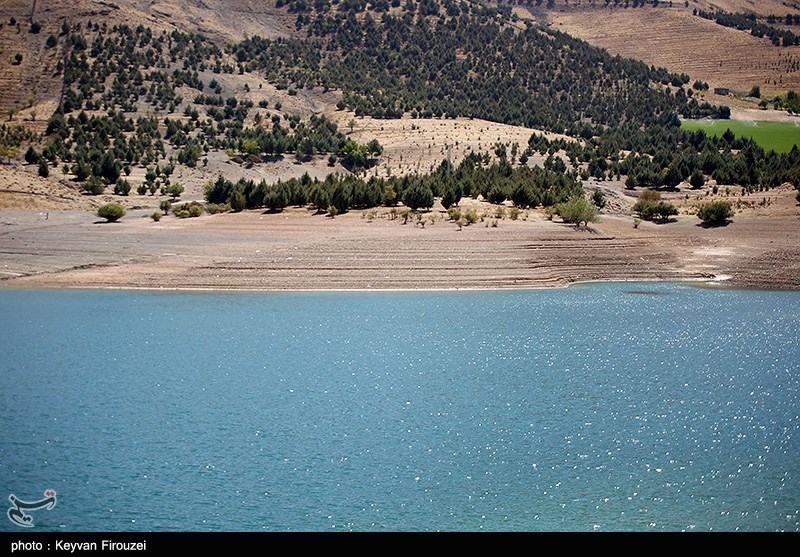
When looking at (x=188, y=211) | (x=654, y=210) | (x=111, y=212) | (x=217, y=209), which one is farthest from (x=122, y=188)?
(x=654, y=210)

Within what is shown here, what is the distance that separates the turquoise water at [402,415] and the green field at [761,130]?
5718cm

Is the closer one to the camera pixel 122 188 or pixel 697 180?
pixel 122 188

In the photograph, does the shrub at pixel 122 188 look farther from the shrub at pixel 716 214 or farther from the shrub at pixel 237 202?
the shrub at pixel 716 214

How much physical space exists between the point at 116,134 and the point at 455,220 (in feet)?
121

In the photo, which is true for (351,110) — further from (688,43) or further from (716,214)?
(688,43)

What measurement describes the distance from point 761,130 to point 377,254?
65.9 m

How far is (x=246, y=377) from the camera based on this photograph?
25.3 m

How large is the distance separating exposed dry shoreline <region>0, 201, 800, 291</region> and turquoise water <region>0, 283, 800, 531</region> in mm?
3459

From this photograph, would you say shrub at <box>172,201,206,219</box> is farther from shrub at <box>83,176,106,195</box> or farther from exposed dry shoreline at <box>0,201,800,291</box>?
shrub at <box>83,176,106,195</box>

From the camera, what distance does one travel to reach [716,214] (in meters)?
47.4

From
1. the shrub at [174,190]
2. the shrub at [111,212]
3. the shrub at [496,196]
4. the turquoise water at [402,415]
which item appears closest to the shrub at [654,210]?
the shrub at [496,196]

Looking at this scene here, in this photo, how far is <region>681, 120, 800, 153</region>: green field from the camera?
8726 cm
